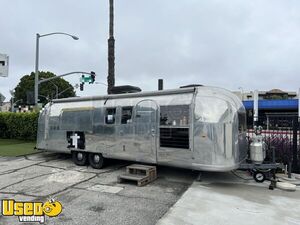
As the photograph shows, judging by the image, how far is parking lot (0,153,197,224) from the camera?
5160 millimetres

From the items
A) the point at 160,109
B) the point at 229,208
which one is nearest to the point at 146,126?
the point at 160,109

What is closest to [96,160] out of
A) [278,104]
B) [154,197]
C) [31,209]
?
[154,197]

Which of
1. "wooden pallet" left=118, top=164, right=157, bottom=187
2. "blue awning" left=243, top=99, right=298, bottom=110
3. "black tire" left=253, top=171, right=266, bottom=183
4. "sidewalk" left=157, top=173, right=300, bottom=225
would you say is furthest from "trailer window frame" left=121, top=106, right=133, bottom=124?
"blue awning" left=243, top=99, right=298, bottom=110

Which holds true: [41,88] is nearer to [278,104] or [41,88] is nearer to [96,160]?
[278,104]

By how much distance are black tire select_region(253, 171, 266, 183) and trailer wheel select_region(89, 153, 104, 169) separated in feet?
16.9

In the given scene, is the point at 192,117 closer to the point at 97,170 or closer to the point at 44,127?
the point at 97,170

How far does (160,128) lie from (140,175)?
1.53 meters

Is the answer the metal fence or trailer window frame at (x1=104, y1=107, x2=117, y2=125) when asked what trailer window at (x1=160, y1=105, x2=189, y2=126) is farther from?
the metal fence

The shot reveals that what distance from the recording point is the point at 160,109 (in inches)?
318

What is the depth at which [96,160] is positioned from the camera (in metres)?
9.71

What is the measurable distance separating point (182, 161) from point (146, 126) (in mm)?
1623

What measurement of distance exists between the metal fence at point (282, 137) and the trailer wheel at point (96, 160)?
205 inches

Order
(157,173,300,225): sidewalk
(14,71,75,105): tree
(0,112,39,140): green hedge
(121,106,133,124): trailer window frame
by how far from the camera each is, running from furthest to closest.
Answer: (14,71,75,105): tree < (0,112,39,140): green hedge < (121,106,133,124): trailer window frame < (157,173,300,225): sidewalk

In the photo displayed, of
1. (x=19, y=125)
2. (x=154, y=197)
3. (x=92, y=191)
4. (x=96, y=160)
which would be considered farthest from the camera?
(x=19, y=125)
